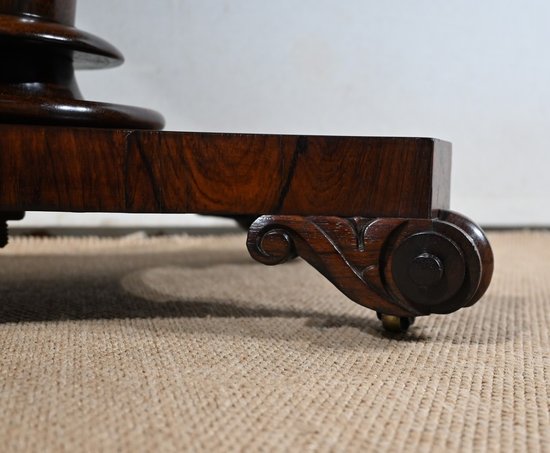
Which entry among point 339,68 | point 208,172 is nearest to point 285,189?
point 208,172

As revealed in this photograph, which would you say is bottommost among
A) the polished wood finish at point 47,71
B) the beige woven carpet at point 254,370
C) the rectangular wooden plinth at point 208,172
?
the beige woven carpet at point 254,370

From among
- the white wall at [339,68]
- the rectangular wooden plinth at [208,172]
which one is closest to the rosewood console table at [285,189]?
the rectangular wooden plinth at [208,172]

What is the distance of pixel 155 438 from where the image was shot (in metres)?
0.48

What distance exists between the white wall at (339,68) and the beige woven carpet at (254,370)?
0.59 m

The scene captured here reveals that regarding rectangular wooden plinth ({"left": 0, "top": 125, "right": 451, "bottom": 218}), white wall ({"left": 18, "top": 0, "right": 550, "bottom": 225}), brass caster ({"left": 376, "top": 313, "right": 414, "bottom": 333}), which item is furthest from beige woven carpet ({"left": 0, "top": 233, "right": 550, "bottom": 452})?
white wall ({"left": 18, "top": 0, "right": 550, "bottom": 225})

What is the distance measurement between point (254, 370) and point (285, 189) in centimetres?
17

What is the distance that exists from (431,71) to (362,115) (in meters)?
0.18

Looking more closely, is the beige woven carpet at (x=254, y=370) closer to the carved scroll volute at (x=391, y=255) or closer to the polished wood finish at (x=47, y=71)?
the carved scroll volute at (x=391, y=255)

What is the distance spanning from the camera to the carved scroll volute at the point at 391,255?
689 millimetres

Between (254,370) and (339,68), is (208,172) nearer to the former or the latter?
(254,370)

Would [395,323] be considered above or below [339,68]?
below

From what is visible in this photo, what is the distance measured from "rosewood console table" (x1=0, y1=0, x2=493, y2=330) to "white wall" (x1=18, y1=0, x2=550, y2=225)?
0.87m

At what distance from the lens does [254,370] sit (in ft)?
2.09

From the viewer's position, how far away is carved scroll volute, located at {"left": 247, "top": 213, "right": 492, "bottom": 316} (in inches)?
27.1
